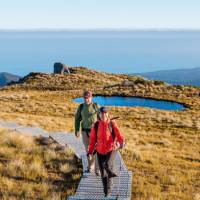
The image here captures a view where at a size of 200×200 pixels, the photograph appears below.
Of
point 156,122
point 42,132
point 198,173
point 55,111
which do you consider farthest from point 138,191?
point 55,111

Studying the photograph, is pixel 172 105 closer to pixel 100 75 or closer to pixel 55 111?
pixel 55 111

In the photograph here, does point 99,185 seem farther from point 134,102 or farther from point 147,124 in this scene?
point 134,102

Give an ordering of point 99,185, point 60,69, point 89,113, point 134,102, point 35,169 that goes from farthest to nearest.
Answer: point 60,69 → point 134,102 → point 35,169 → point 89,113 → point 99,185

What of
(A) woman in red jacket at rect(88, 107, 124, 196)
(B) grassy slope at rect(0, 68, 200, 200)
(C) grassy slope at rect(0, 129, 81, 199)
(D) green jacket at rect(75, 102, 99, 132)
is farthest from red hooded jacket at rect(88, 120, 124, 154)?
(B) grassy slope at rect(0, 68, 200, 200)

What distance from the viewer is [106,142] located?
11.0 metres

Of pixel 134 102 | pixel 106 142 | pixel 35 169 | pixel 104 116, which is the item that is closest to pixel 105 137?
pixel 106 142

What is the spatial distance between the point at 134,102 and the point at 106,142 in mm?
53246

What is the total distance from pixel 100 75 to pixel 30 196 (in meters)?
110

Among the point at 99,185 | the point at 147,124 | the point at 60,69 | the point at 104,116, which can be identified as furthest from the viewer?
the point at 60,69

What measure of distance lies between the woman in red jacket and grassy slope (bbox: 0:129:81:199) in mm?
1293

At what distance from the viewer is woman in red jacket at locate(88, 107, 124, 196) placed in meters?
10.9

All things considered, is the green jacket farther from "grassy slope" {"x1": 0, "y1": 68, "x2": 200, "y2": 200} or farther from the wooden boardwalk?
"grassy slope" {"x1": 0, "y1": 68, "x2": 200, "y2": 200}

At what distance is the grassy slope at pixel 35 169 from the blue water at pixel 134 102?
41.7 metres

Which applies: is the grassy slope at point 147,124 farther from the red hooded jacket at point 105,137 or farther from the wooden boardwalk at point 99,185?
the red hooded jacket at point 105,137
